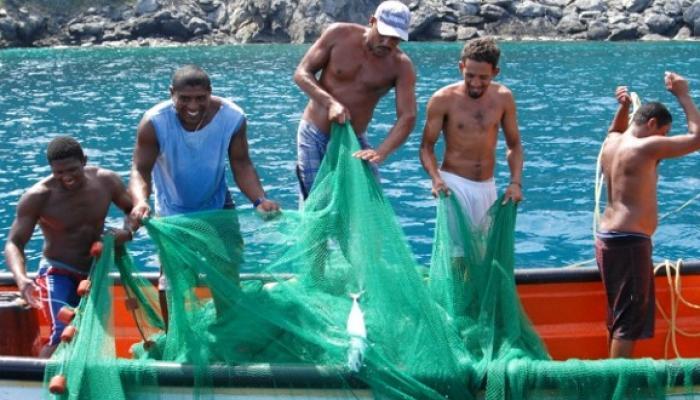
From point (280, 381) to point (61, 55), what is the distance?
138 feet

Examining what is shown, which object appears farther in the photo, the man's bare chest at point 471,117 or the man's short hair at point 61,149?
the man's bare chest at point 471,117

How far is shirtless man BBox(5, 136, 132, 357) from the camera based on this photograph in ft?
19.5

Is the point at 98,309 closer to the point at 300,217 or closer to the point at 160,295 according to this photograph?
the point at 160,295

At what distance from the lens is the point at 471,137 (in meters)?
6.85

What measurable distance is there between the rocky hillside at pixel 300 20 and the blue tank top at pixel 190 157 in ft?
143

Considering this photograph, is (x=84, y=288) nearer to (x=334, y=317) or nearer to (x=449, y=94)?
(x=334, y=317)

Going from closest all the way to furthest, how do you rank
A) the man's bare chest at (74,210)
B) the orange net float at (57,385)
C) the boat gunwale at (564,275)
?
the orange net float at (57,385), the man's bare chest at (74,210), the boat gunwale at (564,275)

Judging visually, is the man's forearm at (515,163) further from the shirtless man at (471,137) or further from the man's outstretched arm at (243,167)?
the man's outstretched arm at (243,167)

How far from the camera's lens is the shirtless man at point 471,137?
6836 mm

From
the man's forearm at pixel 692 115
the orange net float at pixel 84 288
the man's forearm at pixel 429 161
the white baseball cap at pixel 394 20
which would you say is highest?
the white baseball cap at pixel 394 20

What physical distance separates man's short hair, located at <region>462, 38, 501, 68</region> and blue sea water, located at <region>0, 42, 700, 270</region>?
77.2 inches

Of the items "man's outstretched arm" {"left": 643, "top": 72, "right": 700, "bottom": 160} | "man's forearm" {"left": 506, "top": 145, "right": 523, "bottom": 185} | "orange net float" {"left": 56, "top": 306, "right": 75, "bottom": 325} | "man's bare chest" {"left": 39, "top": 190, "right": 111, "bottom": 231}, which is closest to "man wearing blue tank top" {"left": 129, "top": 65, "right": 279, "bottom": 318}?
"man's bare chest" {"left": 39, "top": 190, "right": 111, "bottom": 231}

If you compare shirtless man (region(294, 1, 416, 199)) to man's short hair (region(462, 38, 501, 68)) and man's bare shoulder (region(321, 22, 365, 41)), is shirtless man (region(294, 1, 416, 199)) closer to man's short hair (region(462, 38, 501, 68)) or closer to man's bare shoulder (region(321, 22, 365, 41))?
man's bare shoulder (region(321, 22, 365, 41))

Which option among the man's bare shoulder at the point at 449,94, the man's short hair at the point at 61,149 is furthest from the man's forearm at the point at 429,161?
the man's short hair at the point at 61,149
